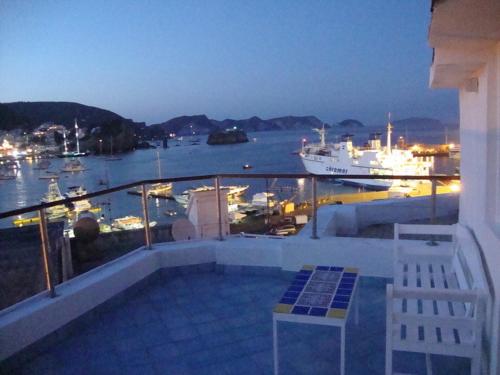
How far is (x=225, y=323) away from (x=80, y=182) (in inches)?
2264

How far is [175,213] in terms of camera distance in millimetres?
37312

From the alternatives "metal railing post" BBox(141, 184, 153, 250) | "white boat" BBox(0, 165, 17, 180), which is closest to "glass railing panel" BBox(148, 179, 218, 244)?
"metal railing post" BBox(141, 184, 153, 250)

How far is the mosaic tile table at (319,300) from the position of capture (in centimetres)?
232

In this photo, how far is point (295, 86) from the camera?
7175 cm

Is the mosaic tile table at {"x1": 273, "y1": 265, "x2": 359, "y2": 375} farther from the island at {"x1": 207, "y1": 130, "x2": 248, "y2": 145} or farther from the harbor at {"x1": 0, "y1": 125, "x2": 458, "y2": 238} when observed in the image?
the island at {"x1": 207, "y1": 130, "x2": 248, "y2": 145}

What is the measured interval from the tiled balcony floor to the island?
11214cm

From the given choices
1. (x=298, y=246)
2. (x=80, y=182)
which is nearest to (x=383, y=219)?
(x=298, y=246)

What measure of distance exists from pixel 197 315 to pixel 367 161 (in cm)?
3380

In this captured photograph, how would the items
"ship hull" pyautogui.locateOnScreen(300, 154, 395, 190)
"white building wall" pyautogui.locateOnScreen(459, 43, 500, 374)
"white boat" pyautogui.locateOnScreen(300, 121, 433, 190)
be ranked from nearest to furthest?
"white building wall" pyautogui.locateOnScreen(459, 43, 500, 374)
"white boat" pyautogui.locateOnScreen(300, 121, 433, 190)
"ship hull" pyautogui.locateOnScreen(300, 154, 395, 190)

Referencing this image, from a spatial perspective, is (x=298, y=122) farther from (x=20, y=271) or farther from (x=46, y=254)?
(x=46, y=254)

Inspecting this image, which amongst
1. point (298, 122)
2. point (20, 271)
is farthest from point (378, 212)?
point (298, 122)

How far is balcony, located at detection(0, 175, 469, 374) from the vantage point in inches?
107

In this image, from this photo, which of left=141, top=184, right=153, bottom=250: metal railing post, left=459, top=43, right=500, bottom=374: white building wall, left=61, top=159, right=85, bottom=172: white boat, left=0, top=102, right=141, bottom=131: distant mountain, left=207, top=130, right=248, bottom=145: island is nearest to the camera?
left=459, top=43, right=500, bottom=374: white building wall

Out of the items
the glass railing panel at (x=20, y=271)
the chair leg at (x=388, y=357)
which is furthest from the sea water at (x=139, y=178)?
the chair leg at (x=388, y=357)
